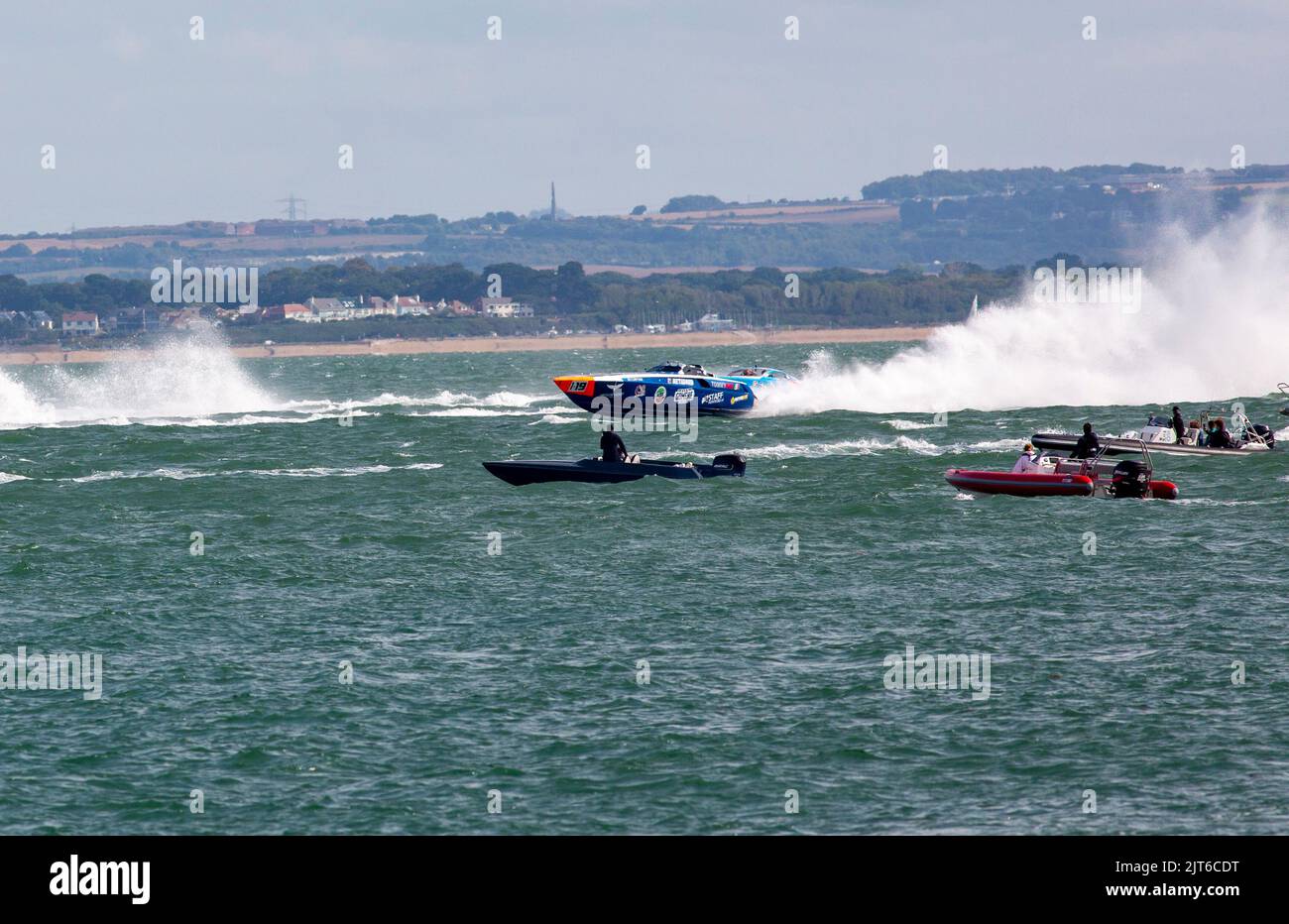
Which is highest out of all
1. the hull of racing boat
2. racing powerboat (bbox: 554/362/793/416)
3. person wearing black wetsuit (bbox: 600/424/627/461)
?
racing powerboat (bbox: 554/362/793/416)

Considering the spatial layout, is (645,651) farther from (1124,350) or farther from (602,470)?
(1124,350)

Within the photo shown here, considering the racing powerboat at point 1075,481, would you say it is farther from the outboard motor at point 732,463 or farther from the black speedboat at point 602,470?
the black speedboat at point 602,470

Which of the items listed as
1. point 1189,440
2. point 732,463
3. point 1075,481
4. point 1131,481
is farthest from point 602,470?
point 1189,440

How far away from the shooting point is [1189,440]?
1832 inches

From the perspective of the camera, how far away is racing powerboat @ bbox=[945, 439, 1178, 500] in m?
39.9

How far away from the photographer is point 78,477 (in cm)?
5025

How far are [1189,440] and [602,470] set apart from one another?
1723cm

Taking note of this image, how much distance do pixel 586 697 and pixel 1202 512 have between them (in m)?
21.1

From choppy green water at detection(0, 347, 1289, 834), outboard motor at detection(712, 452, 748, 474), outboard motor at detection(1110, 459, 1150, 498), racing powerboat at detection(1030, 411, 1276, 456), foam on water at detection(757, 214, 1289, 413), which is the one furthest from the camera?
foam on water at detection(757, 214, 1289, 413)

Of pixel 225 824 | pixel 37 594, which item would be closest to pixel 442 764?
pixel 225 824

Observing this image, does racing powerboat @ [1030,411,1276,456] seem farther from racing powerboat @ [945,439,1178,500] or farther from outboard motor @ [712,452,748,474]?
outboard motor @ [712,452,748,474]

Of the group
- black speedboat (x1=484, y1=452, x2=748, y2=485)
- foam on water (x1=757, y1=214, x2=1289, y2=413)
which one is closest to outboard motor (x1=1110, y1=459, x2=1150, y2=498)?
black speedboat (x1=484, y1=452, x2=748, y2=485)

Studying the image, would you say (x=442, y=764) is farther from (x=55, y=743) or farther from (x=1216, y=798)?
(x=1216, y=798)

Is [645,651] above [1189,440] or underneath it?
underneath
